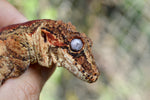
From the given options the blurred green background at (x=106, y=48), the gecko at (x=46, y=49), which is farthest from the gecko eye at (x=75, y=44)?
the blurred green background at (x=106, y=48)

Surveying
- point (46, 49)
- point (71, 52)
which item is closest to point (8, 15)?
point (46, 49)

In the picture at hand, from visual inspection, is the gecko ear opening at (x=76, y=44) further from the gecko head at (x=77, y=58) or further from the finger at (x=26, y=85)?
the finger at (x=26, y=85)

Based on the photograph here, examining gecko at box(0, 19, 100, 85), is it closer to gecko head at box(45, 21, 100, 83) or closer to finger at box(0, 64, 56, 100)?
gecko head at box(45, 21, 100, 83)

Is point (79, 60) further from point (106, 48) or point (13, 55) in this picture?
point (106, 48)

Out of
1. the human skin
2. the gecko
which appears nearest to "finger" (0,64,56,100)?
the human skin

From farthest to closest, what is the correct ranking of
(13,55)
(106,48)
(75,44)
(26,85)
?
(106,48) < (26,85) < (13,55) < (75,44)

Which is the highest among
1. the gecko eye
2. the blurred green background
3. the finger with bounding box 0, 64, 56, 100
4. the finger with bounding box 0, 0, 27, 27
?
the blurred green background
